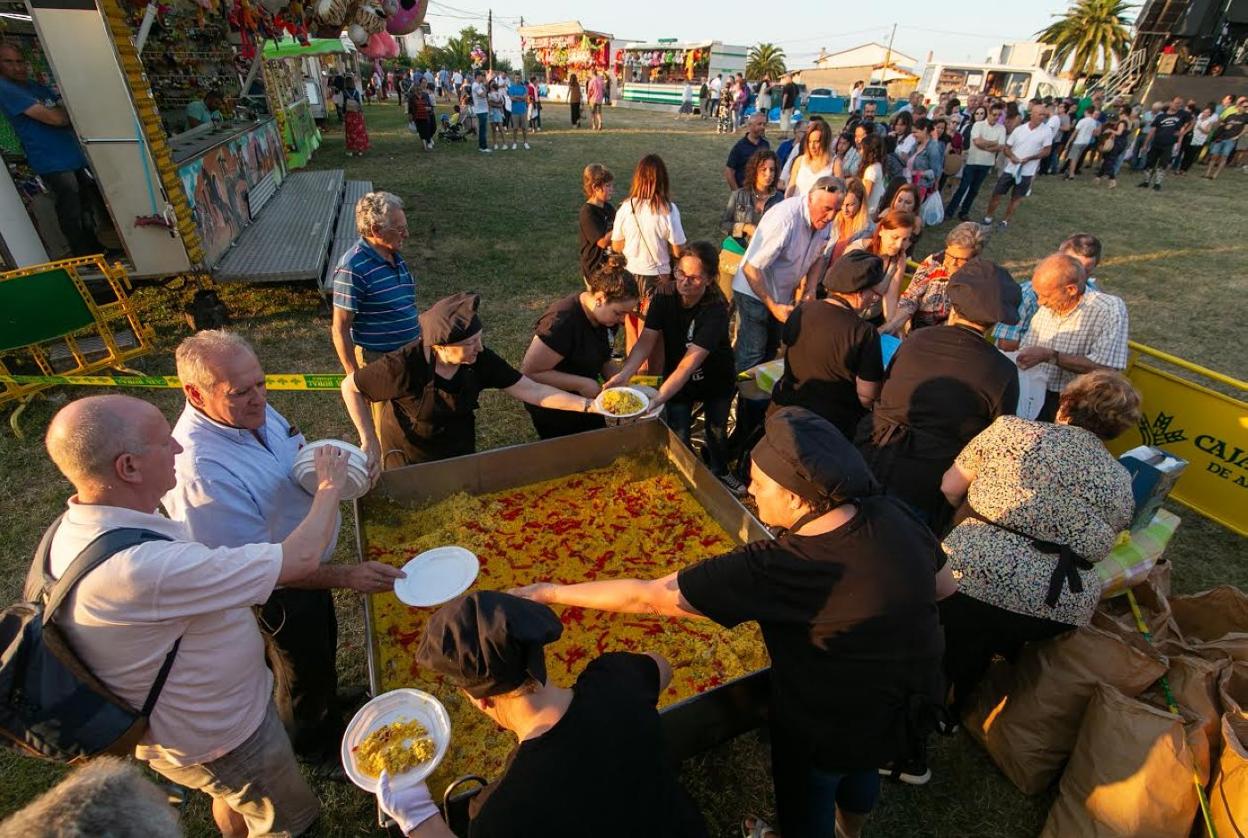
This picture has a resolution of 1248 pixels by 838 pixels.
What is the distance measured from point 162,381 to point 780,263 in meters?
5.55

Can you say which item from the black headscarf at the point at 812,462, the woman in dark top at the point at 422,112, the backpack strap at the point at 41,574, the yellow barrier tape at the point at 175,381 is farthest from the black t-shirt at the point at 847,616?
the woman in dark top at the point at 422,112

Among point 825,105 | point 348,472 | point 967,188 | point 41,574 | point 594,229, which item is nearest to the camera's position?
point 41,574

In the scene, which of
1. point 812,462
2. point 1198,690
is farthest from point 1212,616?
point 812,462

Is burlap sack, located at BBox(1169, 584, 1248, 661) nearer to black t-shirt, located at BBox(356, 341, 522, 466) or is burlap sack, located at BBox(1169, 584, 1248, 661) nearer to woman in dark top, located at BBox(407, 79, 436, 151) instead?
black t-shirt, located at BBox(356, 341, 522, 466)

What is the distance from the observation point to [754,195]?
306 inches

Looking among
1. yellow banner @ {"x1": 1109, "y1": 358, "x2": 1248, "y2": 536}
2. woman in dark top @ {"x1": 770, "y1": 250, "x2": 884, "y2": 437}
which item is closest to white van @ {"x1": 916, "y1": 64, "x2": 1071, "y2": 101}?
yellow banner @ {"x1": 1109, "y1": 358, "x2": 1248, "y2": 536}

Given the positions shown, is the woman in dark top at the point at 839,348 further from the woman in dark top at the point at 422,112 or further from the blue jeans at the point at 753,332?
the woman in dark top at the point at 422,112

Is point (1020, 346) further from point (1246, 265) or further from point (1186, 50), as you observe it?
point (1186, 50)

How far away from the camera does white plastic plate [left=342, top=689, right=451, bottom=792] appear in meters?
1.93

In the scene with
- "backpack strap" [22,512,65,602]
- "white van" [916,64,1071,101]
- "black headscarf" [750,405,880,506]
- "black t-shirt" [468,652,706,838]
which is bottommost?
"black t-shirt" [468,652,706,838]

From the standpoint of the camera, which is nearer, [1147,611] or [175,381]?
[1147,611]

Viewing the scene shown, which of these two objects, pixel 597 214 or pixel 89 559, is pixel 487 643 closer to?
pixel 89 559

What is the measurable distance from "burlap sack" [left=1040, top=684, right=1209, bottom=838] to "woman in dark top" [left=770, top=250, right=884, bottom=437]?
6.15 feet

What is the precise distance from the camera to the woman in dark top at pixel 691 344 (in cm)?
412
